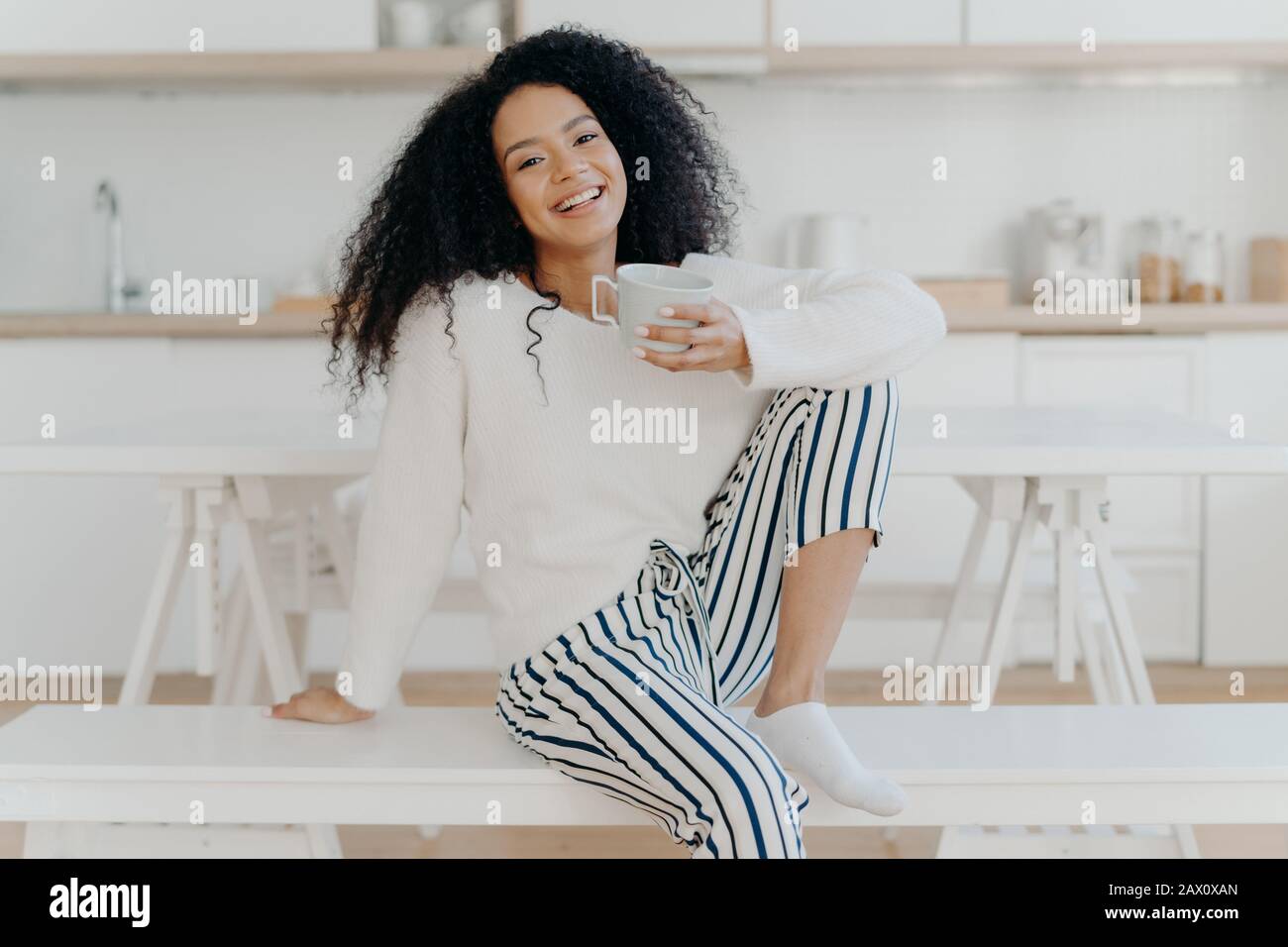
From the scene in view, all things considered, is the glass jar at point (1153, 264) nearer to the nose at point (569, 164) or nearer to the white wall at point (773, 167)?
the white wall at point (773, 167)

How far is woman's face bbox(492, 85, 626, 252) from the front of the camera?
1.35 m

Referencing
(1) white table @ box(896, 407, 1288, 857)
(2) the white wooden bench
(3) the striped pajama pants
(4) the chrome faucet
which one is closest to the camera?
(3) the striped pajama pants

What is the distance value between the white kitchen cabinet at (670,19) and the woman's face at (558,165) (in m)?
1.55

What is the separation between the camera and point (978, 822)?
1.21 meters

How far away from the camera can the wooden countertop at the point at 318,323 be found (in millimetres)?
2816

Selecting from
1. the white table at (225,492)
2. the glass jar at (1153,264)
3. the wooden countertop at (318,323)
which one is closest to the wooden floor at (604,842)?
the white table at (225,492)

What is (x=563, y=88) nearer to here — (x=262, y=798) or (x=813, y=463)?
(x=813, y=463)

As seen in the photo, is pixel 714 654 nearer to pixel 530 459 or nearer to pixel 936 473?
pixel 530 459

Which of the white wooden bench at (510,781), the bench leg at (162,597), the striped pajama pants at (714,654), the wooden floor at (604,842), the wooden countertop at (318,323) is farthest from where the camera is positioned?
the wooden countertop at (318,323)

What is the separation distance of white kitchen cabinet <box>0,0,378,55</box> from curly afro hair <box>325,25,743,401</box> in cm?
152

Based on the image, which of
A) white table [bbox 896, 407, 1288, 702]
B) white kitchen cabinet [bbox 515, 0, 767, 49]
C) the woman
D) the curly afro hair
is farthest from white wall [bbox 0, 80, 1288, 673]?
the woman

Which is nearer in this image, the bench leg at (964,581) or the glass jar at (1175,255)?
the bench leg at (964,581)

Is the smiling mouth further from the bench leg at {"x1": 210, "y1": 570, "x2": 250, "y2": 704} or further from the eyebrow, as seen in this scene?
the bench leg at {"x1": 210, "y1": 570, "x2": 250, "y2": 704}
